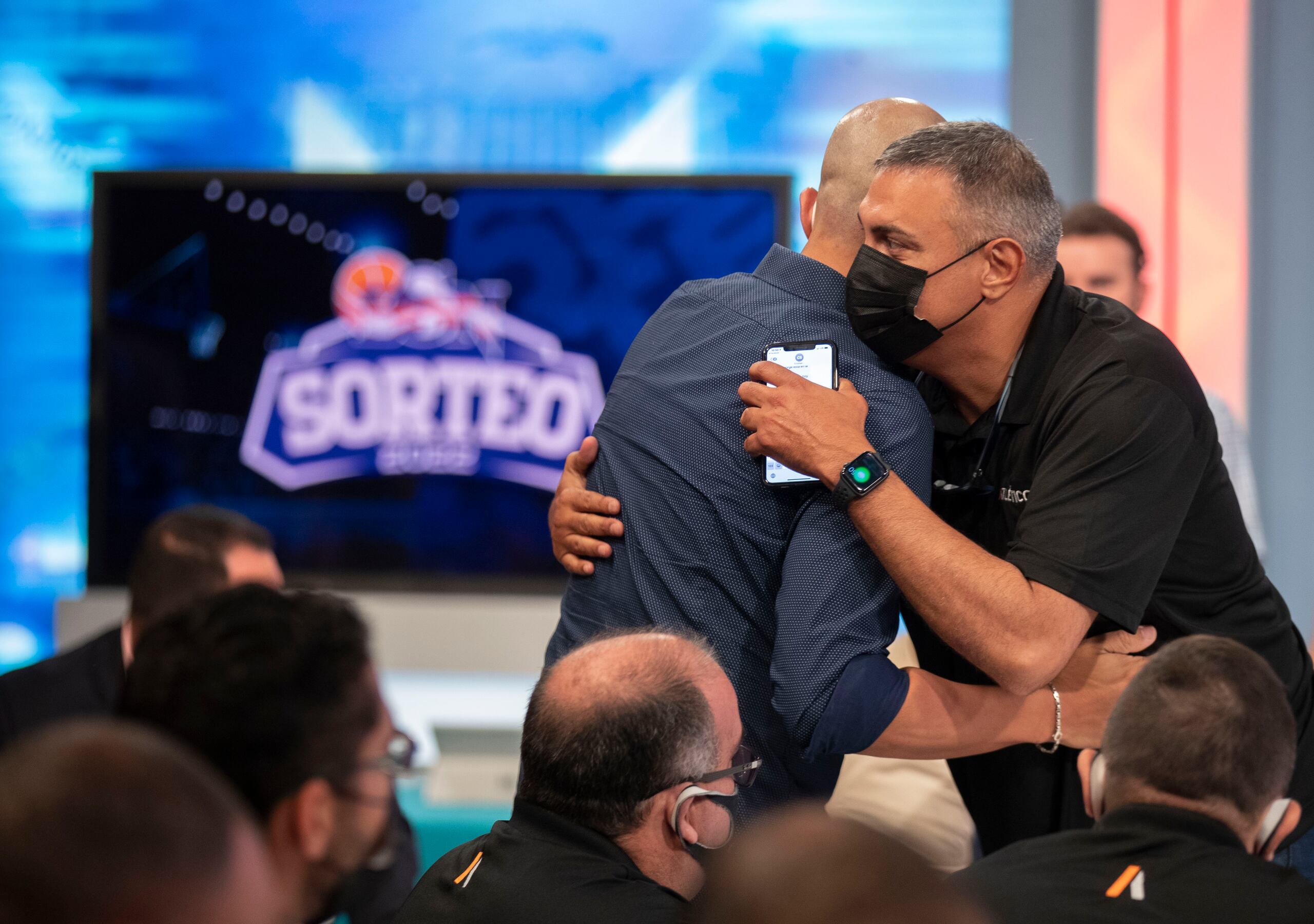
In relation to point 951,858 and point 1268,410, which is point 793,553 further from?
point 1268,410

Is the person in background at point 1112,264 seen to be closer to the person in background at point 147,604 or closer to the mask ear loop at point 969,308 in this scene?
the mask ear loop at point 969,308

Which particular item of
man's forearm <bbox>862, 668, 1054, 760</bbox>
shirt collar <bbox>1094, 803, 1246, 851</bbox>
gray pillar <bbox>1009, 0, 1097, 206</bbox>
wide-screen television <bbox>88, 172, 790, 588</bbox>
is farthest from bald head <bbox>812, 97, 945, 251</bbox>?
gray pillar <bbox>1009, 0, 1097, 206</bbox>

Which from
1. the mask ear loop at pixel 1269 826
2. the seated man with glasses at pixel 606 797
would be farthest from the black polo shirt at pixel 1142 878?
the seated man with glasses at pixel 606 797

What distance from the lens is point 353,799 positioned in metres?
1.20

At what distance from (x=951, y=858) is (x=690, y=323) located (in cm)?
129

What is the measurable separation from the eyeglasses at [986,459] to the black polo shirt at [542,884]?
0.81 m

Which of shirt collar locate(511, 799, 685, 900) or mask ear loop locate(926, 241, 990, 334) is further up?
mask ear loop locate(926, 241, 990, 334)

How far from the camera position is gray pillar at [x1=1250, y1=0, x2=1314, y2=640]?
453cm

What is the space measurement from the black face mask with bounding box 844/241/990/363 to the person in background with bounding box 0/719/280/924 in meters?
1.32

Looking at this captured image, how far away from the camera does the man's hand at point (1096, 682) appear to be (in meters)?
1.94

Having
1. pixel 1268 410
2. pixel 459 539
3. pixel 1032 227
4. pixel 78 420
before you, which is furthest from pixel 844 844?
pixel 78 420

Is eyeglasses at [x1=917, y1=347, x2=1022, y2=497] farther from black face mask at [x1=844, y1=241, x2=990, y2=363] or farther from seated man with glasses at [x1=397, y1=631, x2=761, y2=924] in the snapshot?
seated man with glasses at [x1=397, y1=631, x2=761, y2=924]

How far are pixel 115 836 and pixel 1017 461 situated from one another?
1.52 metres

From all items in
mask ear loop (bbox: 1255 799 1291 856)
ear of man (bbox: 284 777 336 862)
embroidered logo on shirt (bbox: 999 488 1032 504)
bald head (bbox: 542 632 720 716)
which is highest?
embroidered logo on shirt (bbox: 999 488 1032 504)
